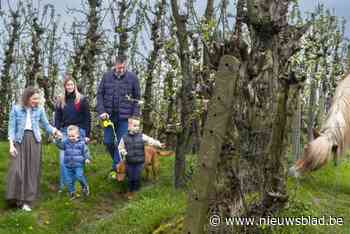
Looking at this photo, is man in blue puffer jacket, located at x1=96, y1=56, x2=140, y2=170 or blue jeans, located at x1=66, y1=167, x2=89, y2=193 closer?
blue jeans, located at x1=66, y1=167, x2=89, y2=193

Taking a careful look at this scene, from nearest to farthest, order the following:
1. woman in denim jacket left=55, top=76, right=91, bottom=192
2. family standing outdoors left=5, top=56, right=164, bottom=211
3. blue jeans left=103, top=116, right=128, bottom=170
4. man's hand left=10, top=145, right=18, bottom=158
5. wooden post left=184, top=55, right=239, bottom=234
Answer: wooden post left=184, top=55, right=239, bottom=234
man's hand left=10, top=145, right=18, bottom=158
family standing outdoors left=5, top=56, right=164, bottom=211
woman in denim jacket left=55, top=76, right=91, bottom=192
blue jeans left=103, top=116, right=128, bottom=170

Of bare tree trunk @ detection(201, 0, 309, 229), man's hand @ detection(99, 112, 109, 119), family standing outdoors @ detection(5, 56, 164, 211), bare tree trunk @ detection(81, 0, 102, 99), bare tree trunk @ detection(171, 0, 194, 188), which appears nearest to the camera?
bare tree trunk @ detection(201, 0, 309, 229)

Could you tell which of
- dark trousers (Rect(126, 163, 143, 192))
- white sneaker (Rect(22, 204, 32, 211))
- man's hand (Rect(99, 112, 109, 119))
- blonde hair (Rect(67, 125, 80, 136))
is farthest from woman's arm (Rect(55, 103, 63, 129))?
white sneaker (Rect(22, 204, 32, 211))

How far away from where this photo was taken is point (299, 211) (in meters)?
6.75

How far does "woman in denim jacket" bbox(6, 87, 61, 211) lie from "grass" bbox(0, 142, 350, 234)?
0.31 metres

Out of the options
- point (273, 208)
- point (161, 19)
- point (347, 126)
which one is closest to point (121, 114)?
point (273, 208)

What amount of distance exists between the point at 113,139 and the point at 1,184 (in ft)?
7.83

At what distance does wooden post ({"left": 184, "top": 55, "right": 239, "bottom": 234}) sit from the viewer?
356cm

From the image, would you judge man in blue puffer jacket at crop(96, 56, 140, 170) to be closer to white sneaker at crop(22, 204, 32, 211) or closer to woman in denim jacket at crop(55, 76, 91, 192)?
woman in denim jacket at crop(55, 76, 91, 192)

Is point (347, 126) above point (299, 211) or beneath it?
Result: above

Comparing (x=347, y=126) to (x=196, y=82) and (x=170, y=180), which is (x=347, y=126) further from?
(x=170, y=180)

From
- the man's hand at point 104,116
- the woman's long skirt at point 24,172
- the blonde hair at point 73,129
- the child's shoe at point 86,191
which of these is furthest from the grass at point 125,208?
the man's hand at point 104,116

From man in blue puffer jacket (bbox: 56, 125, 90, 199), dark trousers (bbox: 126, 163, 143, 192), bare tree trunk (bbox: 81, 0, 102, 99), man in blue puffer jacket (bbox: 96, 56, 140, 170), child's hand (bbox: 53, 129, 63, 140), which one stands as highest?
bare tree trunk (bbox: 81, 0, 102, 99)

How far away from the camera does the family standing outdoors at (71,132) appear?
980cm
